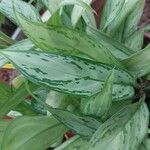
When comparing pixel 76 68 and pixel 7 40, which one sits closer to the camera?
pixel 76 68

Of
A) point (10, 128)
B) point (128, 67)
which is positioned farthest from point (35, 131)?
point (128, 67)

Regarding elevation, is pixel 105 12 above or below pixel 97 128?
above

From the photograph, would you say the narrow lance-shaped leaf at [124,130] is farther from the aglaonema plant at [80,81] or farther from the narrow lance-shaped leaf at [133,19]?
the narrow lance-shaped leaf at [133,19]

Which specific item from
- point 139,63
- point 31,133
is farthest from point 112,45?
point 31,133

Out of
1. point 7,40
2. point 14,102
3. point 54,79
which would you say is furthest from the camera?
point 7,40

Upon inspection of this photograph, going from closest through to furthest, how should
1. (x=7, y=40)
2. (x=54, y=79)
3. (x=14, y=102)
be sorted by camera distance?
(x=54, y=79) < (x=14, y=102) < (x=7, y=40)

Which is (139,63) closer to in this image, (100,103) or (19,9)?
(100,103)

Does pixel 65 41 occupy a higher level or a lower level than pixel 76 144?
higher

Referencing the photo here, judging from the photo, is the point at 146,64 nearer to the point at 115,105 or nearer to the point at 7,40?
the point at 115,105
